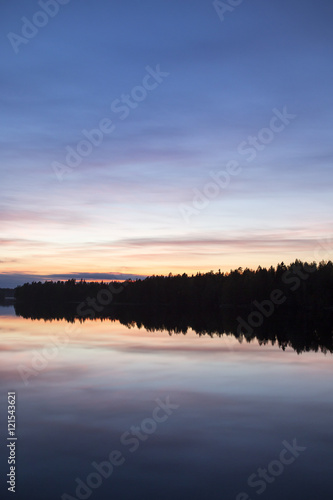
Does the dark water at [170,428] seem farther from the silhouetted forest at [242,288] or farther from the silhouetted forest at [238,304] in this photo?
the silhouetted forest at [242,288]

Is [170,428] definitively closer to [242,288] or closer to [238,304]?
[242,288]

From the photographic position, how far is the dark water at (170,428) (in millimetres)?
12195

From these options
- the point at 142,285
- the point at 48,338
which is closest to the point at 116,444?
the point at 48,338

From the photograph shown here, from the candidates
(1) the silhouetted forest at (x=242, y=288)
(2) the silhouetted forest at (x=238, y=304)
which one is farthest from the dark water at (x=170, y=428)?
(1) the silhouetted forest at (x=242, y=288)

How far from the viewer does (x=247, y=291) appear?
134625 millimetres

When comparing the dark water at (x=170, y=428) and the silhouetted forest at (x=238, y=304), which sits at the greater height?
the silhouetted forest at (x=238, y=304)

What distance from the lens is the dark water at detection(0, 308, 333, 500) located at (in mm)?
12195

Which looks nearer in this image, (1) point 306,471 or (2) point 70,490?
(2) point 70,490

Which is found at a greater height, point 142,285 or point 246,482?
point 142,285

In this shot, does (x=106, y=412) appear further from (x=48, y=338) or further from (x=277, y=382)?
(x=48, y=338)

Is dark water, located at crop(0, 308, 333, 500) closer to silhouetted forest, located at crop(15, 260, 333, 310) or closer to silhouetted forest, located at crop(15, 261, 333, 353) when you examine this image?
silhouetted forest, located at crop(15, 261, 333, 353)

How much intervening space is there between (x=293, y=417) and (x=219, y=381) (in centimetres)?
754

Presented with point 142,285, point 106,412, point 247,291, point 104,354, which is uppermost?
point 142,285

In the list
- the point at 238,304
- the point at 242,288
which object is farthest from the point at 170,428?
the point at 238,304
